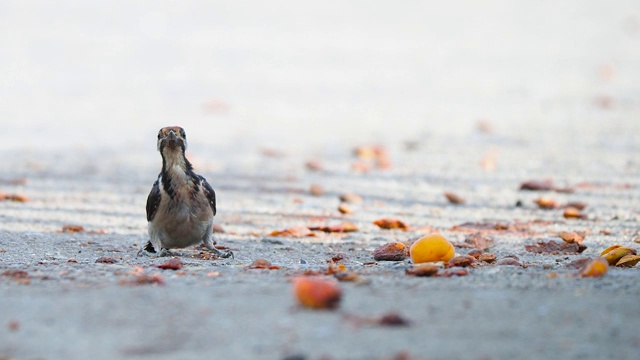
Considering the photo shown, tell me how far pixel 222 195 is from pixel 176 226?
3.40 metres

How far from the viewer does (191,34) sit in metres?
19.8

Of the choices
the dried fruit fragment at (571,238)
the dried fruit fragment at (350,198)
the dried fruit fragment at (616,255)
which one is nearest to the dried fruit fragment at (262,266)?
the dried fruit fragment at (616,255)

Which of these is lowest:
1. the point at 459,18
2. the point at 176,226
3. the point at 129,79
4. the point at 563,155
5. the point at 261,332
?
the point at 261,332

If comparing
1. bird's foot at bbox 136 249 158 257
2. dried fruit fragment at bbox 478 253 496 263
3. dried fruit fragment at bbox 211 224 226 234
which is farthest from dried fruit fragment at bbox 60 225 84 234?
dried fruit fragment at bbox 478 253 496 263

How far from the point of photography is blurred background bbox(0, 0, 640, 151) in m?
15.0

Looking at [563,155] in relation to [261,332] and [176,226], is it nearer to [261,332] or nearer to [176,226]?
[176,226]

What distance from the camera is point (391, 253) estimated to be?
6.71 m

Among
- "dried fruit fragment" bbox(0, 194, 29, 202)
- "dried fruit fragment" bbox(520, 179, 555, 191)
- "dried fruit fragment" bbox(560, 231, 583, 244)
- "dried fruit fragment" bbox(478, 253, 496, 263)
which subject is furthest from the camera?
"dried fruit fragment" bbox(520, 179, 555, 191)

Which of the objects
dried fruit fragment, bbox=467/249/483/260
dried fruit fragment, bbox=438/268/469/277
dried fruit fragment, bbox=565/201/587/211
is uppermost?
dried fruit fragment, bbox=565/201/587/211

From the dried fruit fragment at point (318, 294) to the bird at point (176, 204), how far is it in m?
2.48

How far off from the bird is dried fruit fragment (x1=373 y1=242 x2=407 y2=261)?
0.96 m

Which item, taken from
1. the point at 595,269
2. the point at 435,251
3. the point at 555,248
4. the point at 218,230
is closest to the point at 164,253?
the point at 218,230

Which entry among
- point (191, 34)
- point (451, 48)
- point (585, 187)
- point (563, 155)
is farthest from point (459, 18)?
point (585, 187)

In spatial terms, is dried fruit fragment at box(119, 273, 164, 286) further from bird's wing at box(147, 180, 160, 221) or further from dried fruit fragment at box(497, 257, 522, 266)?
dried fruit fragment at box(497, 257, 522, 266)
